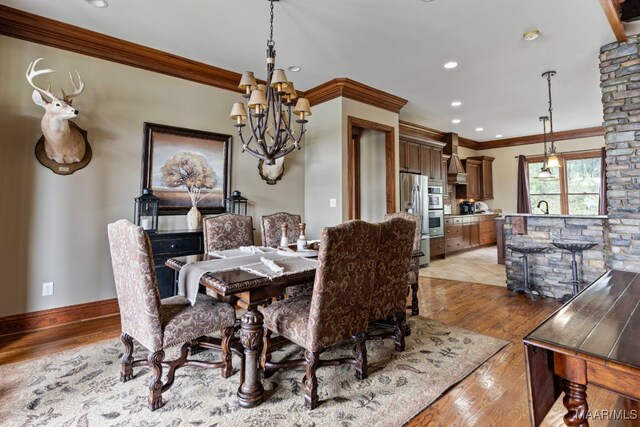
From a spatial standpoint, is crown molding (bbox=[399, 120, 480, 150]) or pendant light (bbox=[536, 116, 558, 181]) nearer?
pendant light (bbox=[536, 116, 558, 181])

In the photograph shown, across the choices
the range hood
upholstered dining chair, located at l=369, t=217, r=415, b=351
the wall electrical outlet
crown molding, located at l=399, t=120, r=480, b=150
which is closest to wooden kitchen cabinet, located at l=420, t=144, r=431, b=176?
crown molding, located at l=399, t=120, r=480, b=150

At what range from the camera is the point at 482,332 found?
110 inches

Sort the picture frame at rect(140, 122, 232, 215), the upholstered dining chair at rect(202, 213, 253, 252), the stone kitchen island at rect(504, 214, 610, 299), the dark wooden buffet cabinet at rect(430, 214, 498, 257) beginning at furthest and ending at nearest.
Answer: the dark wooden buffet cabinet at rect(430, 214, 498, 257)
the stone kitchen island at rect(504, 214, 610, 299)
the picture frame at rect(140, 122, 232, 215)
the upholstered dining chair at rect(202, 213, 253, 252)

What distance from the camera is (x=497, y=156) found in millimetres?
8688

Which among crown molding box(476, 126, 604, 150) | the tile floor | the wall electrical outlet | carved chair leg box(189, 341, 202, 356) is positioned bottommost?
carved chair leg box(189, 341, 202, 356)

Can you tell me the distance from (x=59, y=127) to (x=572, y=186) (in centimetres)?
977

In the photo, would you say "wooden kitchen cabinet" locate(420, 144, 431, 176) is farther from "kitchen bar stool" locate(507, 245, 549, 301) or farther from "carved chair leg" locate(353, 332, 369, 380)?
"carved chair leg" locate(353, 332, 369, 380)

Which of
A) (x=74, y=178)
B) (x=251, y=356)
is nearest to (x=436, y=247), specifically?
(x=251, y=356)

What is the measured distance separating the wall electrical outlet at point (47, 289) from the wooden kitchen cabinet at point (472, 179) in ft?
26.4

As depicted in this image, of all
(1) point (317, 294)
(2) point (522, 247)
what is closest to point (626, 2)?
(2) point (522, 247)

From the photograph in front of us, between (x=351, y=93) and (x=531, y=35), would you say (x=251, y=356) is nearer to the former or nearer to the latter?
(x=351, y=93)

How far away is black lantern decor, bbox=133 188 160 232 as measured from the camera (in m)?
3.27

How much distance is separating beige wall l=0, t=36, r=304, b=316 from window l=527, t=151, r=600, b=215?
8330 millimetres

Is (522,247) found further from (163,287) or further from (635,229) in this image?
(163,287)
